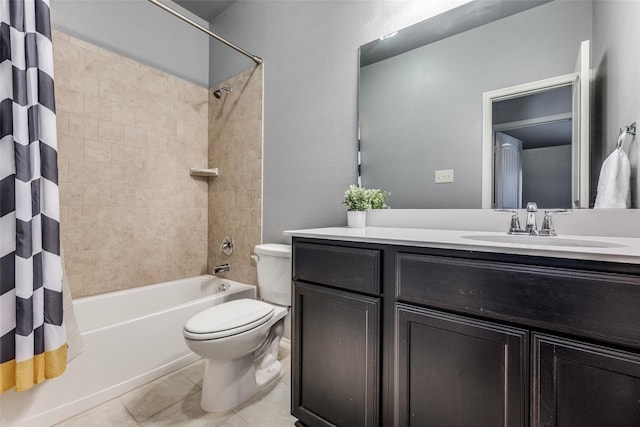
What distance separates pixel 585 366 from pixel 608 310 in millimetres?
149

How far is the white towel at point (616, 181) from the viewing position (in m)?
1.03

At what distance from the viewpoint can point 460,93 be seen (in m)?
1.38

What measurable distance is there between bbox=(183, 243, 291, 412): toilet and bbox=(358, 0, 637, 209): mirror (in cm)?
86

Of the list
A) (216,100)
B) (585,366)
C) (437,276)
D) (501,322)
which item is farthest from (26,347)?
(216,100)

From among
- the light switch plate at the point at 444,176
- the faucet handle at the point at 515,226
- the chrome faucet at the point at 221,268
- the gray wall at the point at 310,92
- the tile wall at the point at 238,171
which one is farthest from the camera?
the chrome faucet at the point at 221,268

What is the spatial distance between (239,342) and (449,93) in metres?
1.56

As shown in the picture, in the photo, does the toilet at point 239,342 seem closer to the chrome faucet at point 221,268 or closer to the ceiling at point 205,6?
the chrome faucet at point 221,268

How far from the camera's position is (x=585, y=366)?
2.30 ft

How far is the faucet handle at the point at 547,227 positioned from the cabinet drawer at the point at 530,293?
1.47 feet

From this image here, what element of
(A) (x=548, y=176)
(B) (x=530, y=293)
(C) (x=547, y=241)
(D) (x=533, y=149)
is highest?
(D) (x=533, y=149)

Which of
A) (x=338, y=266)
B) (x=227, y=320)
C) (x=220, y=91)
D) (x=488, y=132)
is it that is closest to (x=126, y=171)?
(x=220, y=91)

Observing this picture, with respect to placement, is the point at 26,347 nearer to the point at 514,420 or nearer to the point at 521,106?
the point at 514,420

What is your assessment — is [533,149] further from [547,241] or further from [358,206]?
[358,206]

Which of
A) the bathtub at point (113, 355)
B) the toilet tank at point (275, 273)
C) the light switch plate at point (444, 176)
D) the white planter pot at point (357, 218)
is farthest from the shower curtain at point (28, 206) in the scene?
the light switch plate at point (444, 176)
